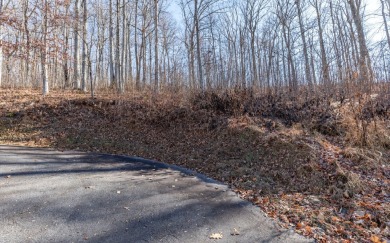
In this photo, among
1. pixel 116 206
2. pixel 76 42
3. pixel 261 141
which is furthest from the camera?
pixel 76 42

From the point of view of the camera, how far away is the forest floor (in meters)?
4.36

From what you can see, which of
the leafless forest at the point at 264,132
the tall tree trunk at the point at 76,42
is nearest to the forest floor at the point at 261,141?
the leafless forest at the point at 264,132

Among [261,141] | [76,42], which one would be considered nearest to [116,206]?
[261,141]

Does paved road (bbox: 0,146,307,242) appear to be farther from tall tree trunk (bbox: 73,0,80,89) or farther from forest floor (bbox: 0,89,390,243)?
tall tree trunk (bbox: 73,0,80,89)

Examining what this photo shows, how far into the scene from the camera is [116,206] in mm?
3992

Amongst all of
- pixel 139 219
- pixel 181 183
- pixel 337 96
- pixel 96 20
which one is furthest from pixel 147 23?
pixel 139 219

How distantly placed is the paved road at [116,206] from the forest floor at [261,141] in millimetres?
675

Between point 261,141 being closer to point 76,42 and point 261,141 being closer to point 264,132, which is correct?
point 264,132

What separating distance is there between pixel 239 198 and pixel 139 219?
2052 millimetres

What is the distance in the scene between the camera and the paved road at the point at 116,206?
3.22 meters

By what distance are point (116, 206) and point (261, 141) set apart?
199 inches

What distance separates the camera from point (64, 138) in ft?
27.6

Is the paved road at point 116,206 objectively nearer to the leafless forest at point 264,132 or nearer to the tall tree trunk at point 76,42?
the leafless forest at point 264,132

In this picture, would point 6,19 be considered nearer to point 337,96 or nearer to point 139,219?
point 139,219
